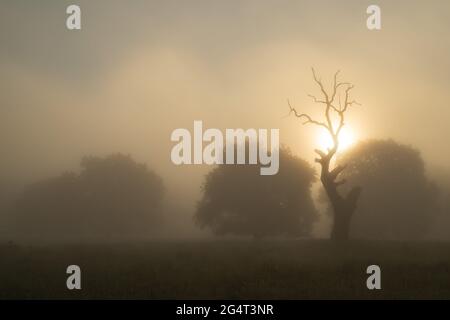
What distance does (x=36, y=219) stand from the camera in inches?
2208

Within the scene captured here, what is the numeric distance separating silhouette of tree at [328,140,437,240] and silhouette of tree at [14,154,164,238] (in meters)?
26.1

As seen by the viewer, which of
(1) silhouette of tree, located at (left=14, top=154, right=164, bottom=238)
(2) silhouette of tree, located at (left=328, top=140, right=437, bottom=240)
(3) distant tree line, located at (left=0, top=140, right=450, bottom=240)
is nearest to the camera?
(3) distant tree line, located at (left=0, top=140, right=450, bottom=240)

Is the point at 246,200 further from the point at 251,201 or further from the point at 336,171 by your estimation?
the point at 336,171

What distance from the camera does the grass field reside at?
17.2m

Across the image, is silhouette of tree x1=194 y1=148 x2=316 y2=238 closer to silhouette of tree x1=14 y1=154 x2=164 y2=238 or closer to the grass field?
silhouette of tree x1=14 y1=154 x2=164 y2=238

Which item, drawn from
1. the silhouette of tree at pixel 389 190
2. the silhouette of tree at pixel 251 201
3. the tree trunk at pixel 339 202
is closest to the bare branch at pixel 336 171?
the tree trunk at pixel 339 202

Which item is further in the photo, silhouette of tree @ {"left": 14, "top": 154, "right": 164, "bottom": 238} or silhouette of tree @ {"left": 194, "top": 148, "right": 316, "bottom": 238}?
silhouette of tree @ {"left": 14, "top": 154, "right": 164, "bottom": 238}

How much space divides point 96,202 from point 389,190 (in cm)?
3470

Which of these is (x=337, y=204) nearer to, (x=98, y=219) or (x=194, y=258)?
(x=194, y=258)

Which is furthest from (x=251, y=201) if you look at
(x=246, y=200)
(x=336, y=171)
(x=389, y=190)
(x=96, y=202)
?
(x=96, y=202)

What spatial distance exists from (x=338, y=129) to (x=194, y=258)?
1247 cm

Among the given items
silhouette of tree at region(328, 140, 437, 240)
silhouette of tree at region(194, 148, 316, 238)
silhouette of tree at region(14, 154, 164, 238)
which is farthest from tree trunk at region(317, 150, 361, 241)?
silhouette of tree at region(14, 154, 164, 238)

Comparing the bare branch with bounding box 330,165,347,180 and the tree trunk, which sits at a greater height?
the bare branch with bounding box 330,165,347,180

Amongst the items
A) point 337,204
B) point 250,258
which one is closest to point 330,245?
point 337,204
